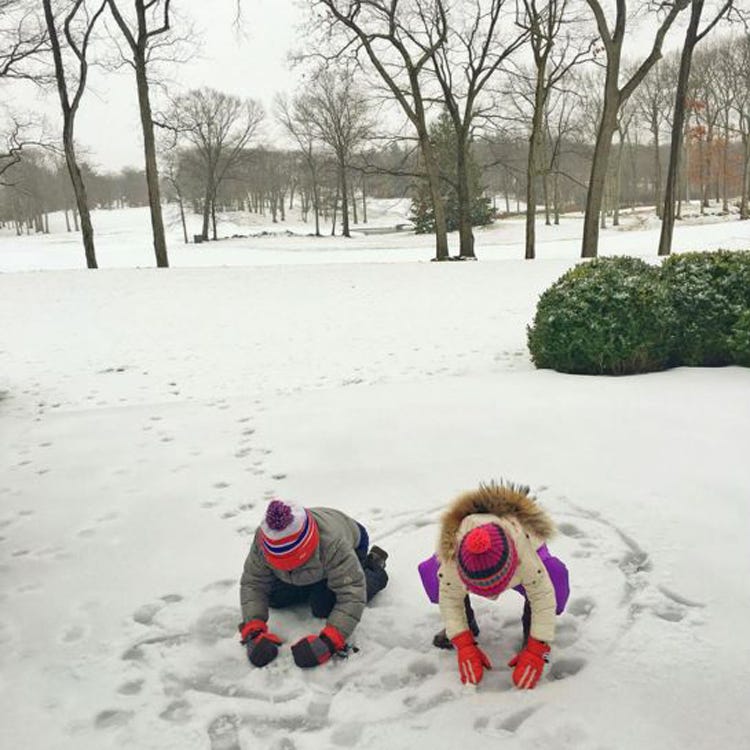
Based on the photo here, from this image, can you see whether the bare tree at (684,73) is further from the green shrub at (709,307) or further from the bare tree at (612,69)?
the green shrub at (709,307)

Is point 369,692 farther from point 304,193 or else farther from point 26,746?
point 304,193

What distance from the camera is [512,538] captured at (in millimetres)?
2379

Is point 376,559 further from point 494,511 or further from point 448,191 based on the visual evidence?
point 448,191

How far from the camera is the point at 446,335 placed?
1016 centimetres

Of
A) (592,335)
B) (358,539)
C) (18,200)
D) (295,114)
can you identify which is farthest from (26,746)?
(18,200)

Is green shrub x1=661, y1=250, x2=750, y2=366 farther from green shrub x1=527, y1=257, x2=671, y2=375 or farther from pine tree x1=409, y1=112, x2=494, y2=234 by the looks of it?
pine tree x1=409, y1=112, x2=494, y2=234

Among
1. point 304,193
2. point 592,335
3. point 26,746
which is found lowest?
point 26,746

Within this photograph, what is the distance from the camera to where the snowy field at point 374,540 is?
7.73 ft

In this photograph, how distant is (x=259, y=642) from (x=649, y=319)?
17.7ft

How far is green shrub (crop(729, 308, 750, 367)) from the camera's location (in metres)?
6.15

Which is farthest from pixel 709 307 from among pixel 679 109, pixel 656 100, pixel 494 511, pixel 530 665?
pixel 656 100

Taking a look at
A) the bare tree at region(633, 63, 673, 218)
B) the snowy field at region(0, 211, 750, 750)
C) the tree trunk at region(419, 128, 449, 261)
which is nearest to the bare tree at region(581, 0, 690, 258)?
the tree trunk at region(419, 128, 449, 261)

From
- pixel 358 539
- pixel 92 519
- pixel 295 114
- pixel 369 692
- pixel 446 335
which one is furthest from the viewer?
pixel 295 114

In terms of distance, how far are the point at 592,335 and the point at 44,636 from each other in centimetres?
552
